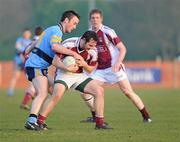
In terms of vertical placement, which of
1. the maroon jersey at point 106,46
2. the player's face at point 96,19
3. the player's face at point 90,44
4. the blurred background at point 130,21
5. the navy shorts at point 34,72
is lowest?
the navy shorts at point 34,72

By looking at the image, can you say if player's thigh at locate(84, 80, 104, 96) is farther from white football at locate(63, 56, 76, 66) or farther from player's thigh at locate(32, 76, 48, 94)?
player's thigh at locate(32, 76, 48, 94)

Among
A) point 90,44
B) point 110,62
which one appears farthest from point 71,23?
point 110,62

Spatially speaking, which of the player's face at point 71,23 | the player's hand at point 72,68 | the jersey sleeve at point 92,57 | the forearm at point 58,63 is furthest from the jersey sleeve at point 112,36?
the forearm at point 58,63

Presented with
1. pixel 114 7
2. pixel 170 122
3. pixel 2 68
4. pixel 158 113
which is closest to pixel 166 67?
pixel 2 68

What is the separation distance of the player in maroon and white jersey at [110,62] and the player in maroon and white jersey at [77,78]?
4.87 ft

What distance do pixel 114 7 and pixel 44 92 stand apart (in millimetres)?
66743

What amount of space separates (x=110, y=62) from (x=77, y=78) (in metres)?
2.96

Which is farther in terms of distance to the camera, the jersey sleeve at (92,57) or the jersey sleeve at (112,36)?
the jersey sleeve at (112,36)

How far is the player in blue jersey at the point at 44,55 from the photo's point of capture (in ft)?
46.5

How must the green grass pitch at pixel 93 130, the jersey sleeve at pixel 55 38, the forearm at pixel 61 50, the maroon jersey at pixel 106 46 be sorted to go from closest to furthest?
the green grass pitch at pixel 93 130 → the forearm at pixel 61 50 → the jersey sleeve at pixel 55 38 → the maroon jersey at pixel 106 46

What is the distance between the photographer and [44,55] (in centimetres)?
1454

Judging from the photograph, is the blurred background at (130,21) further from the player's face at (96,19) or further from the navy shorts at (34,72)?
the navy shorts at (34,72)

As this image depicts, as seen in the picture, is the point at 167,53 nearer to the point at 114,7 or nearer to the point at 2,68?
the point at 114,7

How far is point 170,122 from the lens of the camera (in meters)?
16.4
